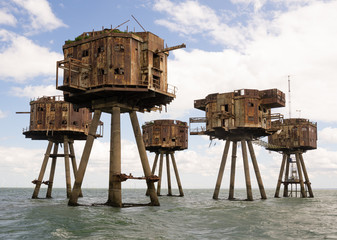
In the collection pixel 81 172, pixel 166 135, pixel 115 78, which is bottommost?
pixel 81 172

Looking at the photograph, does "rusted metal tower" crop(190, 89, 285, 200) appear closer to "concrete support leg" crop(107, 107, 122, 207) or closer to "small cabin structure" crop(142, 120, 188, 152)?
"small cabin structure" crop(142, 120, 188, 152)

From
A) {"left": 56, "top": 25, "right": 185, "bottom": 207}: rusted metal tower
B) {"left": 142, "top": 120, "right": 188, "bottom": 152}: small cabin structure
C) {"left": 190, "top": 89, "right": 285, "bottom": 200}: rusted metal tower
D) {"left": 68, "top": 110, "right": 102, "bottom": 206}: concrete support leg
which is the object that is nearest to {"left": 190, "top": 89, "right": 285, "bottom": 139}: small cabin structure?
{"left": 190, "top": 89, "right": 285, "bottom": 200}: rusted metal tower

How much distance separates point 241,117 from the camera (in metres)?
40.9

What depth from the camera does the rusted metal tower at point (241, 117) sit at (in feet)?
135

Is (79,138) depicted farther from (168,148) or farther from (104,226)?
(104,226)

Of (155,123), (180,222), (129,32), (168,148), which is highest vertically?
(129,32)

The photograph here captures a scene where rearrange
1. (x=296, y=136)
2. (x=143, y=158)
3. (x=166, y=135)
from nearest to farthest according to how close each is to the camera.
Result: 1. (x=143, y=158)
2. (x=166, y=135)
3. (x=296, y=136)

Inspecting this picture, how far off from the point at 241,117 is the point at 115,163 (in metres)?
17.4

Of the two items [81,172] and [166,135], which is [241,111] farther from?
[81,172]

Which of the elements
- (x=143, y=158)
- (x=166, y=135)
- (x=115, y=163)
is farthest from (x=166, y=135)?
(x=115, y=163)

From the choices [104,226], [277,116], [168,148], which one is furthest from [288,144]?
[104,226]

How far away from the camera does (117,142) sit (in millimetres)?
28344

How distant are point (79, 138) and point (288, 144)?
27409 millimetres

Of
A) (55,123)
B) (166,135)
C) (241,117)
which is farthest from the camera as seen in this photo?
(166,135)
